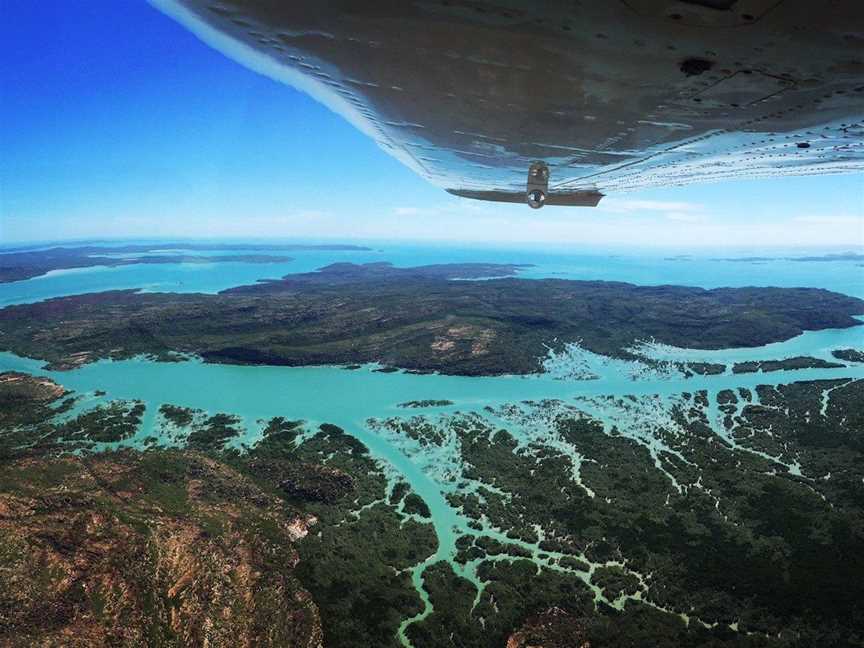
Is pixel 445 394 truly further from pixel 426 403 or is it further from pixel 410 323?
pixel 410 323

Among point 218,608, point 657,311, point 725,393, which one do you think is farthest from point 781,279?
point 218,608

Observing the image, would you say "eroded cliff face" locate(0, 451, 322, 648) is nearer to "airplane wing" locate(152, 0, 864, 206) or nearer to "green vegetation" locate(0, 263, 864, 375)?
"airplane wing" locate(152, 0, 864, 206)

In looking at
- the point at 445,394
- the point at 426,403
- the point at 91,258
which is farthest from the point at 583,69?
the point at 91,258

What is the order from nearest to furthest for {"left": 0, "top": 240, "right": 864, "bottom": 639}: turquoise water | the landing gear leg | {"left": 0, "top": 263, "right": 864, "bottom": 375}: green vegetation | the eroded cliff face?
the landing gear leg < the eroded cliff face < {"left": 0, "top": 240, "right": 864, "bottom": 639}: turquoise water < {"left": 0, "top": 263, "right": 864, "bottom": 375}: green vegetation

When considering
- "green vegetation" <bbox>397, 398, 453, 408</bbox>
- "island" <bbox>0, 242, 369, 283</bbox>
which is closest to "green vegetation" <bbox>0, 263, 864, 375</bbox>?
"green vegetation" <bbox>397, 398, 453, 408</bbox>

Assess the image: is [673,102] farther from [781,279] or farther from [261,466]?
[781,279]

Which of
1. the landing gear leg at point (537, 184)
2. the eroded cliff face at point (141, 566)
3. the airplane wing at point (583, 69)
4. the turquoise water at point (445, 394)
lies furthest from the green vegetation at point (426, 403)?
the airplane wing at point (583, 69)

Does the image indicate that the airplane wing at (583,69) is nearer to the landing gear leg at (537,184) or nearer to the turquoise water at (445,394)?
the landing gear leg at (537,184)
